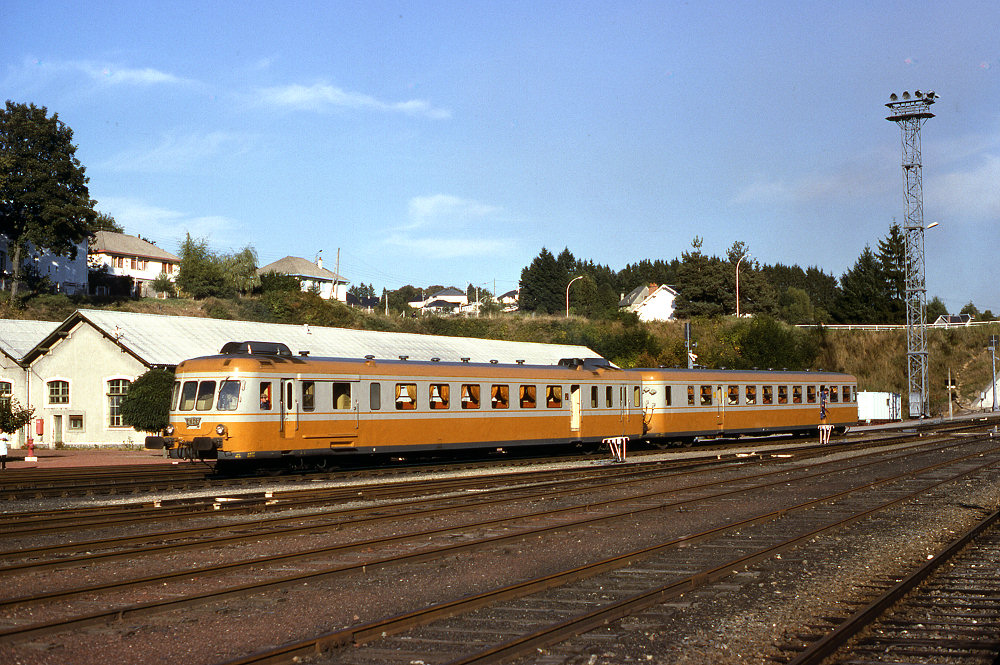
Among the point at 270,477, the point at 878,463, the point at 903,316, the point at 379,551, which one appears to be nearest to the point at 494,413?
the point at 270,477

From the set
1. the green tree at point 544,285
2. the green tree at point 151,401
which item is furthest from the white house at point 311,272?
the green tree at point 151,401

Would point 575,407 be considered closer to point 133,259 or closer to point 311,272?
point 133,259

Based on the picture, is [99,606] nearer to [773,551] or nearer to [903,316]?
[773,551]

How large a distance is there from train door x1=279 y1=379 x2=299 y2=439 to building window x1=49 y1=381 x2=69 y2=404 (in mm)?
22300

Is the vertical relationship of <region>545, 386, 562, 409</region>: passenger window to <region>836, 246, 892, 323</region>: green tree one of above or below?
below

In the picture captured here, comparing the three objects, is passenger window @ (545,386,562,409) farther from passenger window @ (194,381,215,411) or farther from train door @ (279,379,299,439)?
passenger window @ (194,381,215,411)

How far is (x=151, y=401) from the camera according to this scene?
122 ft

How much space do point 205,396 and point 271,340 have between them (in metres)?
23.2

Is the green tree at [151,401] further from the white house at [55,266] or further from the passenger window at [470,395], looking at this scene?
the white house at [55,266]

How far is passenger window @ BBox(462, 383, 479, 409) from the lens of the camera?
90.5 ft

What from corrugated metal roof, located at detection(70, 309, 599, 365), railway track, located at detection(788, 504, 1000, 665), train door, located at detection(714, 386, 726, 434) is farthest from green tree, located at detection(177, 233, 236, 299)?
railway track, located at detection(788, 504, 1000, 665)

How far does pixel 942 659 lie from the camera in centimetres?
754

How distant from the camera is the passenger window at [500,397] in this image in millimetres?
28484

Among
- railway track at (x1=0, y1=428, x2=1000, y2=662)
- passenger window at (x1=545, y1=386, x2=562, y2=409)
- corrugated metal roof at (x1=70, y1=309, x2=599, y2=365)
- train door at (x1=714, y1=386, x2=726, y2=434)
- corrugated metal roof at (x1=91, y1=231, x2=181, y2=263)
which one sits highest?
corrugated metal roof at (x1=91, y1=231, x2=181, y2=263)
